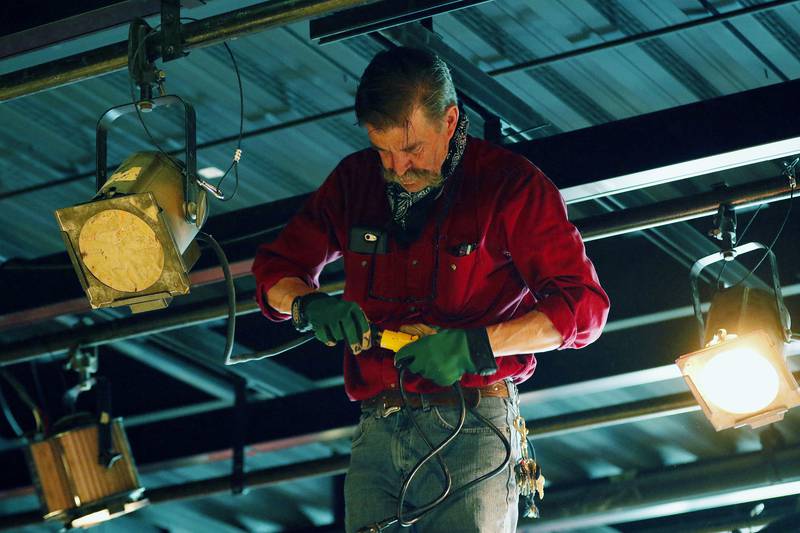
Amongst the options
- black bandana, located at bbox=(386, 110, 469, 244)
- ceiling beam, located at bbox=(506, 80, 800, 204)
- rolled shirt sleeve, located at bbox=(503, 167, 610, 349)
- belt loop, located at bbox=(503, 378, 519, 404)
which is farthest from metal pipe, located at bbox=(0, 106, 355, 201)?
belt loop, located at bbox=(503, 378, 519, 404)

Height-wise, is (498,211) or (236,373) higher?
(236,373)

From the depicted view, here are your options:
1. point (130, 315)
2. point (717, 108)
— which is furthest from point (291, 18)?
point (130, 315)

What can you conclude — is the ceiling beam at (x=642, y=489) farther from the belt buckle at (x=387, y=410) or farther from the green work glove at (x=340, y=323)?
the green work glove at (x=340, y=323)

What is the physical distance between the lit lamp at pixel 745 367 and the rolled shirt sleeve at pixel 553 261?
96 cm

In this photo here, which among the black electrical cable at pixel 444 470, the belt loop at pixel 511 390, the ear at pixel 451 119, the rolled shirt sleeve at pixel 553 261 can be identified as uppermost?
the ear at pixel 451 119

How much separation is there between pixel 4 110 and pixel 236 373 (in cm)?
160

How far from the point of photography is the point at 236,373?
5770mm

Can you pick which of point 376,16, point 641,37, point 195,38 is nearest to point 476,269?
point 376,16

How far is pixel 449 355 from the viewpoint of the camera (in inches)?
111

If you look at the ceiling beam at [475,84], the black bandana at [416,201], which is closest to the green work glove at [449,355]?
the black bandana at [416,201]

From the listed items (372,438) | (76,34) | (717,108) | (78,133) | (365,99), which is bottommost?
(372,438)

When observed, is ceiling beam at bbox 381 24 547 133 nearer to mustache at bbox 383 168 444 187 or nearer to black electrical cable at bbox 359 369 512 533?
mustache at bbox 383 168 444 187

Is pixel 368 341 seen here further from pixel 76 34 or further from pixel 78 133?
pixel 78 133

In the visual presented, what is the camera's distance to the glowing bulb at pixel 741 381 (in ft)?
12.6
